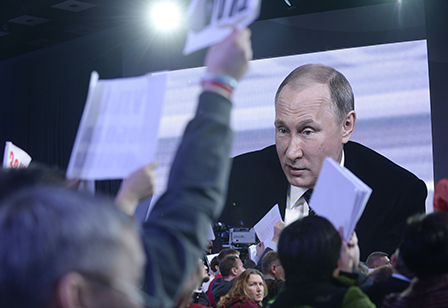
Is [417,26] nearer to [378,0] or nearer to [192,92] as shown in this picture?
[378,0]

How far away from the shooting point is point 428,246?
1175 mm

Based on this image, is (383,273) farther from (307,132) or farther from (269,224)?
(307,132)

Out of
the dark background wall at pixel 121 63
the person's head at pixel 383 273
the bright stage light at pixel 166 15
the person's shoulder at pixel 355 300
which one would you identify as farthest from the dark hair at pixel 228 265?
the bright stage light at pixel 166 15

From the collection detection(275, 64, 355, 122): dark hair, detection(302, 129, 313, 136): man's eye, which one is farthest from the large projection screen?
detection(302, 129, 313, 136): man's eye

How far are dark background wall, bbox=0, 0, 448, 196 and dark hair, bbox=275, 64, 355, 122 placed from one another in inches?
75.2

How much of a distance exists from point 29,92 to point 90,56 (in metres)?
1.59

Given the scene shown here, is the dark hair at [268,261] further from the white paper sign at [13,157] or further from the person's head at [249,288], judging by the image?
the white paper sign at [13,157]

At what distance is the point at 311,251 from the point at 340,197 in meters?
0.17

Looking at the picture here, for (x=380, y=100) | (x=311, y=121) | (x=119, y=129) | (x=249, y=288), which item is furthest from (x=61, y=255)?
(x=380, y=100)

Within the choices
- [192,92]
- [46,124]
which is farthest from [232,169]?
[46,124]

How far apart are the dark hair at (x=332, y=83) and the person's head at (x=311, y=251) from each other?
86.1 inches

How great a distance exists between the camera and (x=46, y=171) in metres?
0.91

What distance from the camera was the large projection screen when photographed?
4.77m

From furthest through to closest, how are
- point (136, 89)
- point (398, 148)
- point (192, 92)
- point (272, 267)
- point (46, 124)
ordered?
1. point (46, 124)
2. point (192, 92)
3. point (398, 148)
4. point (272, 267)
5. point (136, 89)
